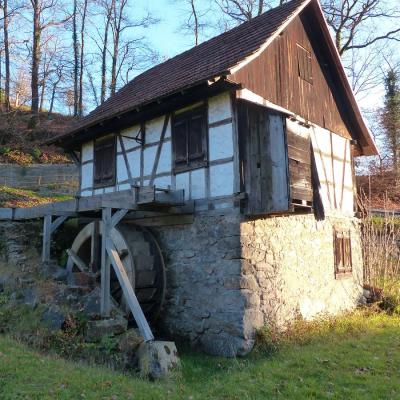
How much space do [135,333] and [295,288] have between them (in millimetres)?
3554

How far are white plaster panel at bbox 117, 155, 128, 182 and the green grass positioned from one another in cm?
443

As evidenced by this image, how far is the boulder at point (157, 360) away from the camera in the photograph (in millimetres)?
6621

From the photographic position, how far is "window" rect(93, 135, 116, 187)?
11242 millimetres

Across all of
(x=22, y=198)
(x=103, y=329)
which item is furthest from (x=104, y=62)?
(x=103, y=329)

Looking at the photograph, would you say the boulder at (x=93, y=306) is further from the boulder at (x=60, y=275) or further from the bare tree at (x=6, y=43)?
the bare tree at (x=6, y=43)

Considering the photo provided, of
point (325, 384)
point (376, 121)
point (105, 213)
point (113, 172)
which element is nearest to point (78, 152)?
point (113, 172)

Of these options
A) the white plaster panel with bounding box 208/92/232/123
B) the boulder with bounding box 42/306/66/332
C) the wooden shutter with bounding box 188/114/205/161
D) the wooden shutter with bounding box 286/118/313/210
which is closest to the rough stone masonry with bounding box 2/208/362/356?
the wooden shutter with bounding box 286/118/313/210

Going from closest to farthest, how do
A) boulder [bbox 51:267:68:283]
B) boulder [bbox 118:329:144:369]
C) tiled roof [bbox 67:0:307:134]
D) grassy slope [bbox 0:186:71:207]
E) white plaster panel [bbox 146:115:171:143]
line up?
1. boulder [bbox 118:329:144:369]
2. tiled roof [bbox 67:0:307:134]
3. boulder [bbox 51:267:68:283]
4. white plaster panel [bbox 146:115:171:143]
5. grassy slope [bbox 0:186:71:207]

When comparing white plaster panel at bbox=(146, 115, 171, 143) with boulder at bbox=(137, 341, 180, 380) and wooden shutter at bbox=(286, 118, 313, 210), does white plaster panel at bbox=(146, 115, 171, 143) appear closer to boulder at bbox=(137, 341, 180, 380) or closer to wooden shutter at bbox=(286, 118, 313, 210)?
wooden shutter at bbox=(286, 118, 313, 210)

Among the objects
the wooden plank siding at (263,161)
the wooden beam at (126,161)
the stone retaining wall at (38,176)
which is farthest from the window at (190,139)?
the stone retaining wall at (38,176)

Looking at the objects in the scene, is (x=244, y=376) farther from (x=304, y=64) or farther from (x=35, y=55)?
(x=35, y=55)

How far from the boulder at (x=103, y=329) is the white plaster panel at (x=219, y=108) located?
414 centimetres

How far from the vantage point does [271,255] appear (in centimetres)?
877

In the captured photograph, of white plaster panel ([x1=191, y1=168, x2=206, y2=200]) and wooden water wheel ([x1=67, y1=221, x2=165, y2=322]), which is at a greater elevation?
white plaster panel ([x1=191, y1=168, x2=206, y2=200])
